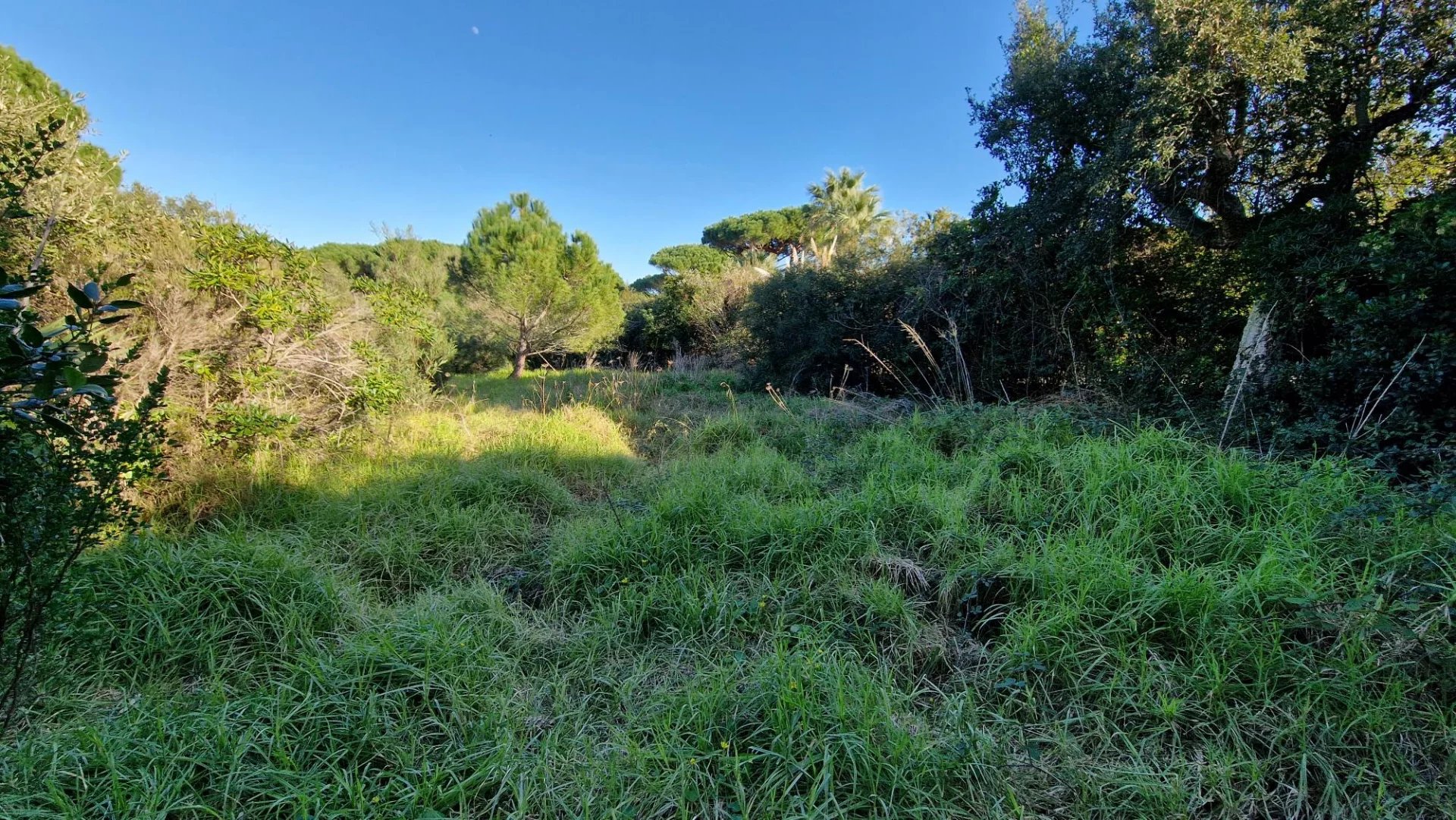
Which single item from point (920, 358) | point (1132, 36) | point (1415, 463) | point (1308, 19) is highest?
point (1132, 36)

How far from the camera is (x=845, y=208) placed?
19.5m

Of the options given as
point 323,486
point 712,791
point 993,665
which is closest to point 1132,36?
point 993,665

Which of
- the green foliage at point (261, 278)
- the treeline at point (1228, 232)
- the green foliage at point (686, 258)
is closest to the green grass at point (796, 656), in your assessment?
the treeline at point (1228, 232)

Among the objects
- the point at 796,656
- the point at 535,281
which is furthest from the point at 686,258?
the point at 796,656

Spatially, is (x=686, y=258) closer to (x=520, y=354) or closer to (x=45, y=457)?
(x=520, y=354)

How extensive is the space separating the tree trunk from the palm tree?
38.0 ft

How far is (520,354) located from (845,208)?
45.2 feet

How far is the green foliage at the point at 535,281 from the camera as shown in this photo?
11719mm

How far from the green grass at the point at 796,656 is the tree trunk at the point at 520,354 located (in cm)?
968

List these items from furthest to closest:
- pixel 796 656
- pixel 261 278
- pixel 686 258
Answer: pixel 686 258, pixel 261 278, pixel 796 656

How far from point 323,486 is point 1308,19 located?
7.59 m

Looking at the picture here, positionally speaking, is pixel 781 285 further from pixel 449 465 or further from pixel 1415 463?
pixel 1415 463

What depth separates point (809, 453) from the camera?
14.1 feet

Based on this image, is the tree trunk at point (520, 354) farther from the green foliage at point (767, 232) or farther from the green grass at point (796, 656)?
the green foliage at point (767, 232)
